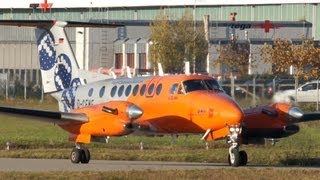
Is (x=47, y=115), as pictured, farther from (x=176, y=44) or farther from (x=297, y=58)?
(x=176, y=44)

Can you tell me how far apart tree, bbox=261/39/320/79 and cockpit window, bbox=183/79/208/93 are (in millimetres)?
32528

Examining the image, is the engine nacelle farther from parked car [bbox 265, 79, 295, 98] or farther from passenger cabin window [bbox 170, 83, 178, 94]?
parked car [bbox 265, 79, 295, 98]

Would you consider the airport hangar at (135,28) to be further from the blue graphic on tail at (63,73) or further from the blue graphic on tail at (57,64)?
the blue graphic on tail at (63,73)

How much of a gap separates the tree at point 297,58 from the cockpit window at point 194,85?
107 feet

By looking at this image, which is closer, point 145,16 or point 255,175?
point 255,175

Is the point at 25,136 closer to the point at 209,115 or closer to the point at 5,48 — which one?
the point at 209,115

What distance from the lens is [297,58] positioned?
65.3m

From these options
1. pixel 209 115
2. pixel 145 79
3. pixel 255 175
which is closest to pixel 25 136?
pixel 145 79

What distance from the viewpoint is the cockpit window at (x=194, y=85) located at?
3212cm

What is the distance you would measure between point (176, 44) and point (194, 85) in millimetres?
46007

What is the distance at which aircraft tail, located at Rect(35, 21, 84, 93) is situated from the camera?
3691 cm

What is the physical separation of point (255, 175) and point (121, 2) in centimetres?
7307

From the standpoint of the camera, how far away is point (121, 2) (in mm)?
99188

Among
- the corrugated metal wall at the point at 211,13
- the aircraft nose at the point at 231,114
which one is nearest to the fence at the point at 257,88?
the aircraft nose at the point at 231,114
